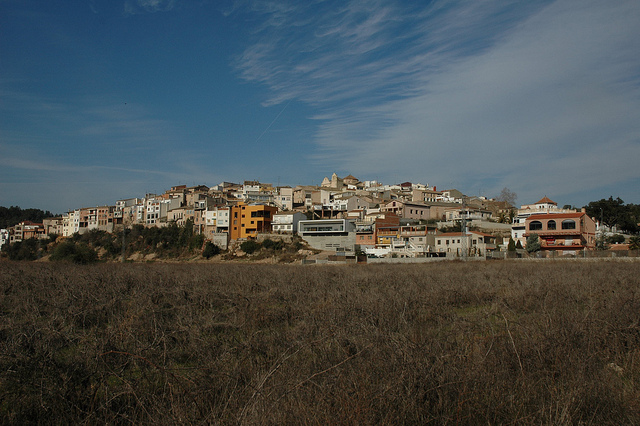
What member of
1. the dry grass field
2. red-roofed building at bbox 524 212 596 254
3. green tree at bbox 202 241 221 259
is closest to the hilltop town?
red-roofed building at bbox 524 212 596 254

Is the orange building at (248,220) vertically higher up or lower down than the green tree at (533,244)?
higher up

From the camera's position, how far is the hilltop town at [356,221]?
37.1 meters

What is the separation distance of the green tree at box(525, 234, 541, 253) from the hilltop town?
357mm

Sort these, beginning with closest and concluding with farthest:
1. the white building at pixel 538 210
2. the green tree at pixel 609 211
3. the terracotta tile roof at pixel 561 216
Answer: the terracotta tile roof at pixel 561 216 < the white building at pixel 538 210 < the green tree at pixel 609 211

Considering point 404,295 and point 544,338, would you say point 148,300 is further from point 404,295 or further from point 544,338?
point 544,338

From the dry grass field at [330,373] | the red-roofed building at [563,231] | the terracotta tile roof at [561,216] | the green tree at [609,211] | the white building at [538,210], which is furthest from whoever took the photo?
the green tree at [609,211]

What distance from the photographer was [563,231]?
1385 inches

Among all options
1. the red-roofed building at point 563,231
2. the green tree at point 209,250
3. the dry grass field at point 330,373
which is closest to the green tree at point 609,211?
the red-roofed building at point 563,231

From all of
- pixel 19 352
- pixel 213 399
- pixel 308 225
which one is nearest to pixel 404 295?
pixel 213 399

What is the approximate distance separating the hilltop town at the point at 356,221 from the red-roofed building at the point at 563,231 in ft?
0.25

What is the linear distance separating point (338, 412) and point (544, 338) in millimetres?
3493

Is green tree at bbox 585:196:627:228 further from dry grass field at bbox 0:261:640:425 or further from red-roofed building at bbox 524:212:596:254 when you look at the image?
dry grass field at bbox 0:261:640:425

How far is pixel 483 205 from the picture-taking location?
6838cm

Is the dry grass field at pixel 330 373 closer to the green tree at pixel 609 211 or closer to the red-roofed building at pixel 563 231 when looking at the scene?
the red-roofed building at pixel 563 231
